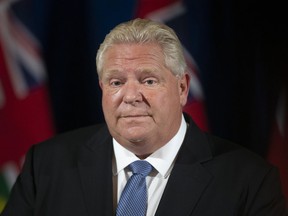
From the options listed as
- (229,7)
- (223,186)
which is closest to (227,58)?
(229,7)

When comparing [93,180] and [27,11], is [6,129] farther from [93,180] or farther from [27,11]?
[93,180]

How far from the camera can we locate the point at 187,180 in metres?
1.69

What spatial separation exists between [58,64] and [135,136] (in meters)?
0.87

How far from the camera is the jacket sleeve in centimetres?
175

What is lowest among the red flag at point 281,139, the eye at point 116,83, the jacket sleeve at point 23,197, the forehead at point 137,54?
the red flag at point 281,139

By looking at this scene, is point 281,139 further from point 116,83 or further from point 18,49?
point 18,49

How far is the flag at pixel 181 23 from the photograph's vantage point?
7.68 feet

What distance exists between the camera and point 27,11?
2.38 m

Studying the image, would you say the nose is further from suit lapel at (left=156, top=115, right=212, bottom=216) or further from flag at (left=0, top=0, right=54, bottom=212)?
flag at (left=0, top=0, right=54, bottom=212)

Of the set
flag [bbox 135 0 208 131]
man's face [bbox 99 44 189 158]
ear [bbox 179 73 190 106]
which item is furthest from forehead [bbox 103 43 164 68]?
flag [bbox 135 0 208 131]

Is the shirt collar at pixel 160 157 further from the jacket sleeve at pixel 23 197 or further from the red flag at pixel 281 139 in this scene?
the red flag at pixel 281 139

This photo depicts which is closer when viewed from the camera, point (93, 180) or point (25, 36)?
point (93, 180)

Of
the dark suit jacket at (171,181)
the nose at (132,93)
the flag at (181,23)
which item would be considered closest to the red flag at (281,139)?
the flag at (181,23)

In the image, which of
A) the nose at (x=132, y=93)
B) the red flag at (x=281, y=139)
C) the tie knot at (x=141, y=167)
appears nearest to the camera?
the nose at (x=132, y=93)
